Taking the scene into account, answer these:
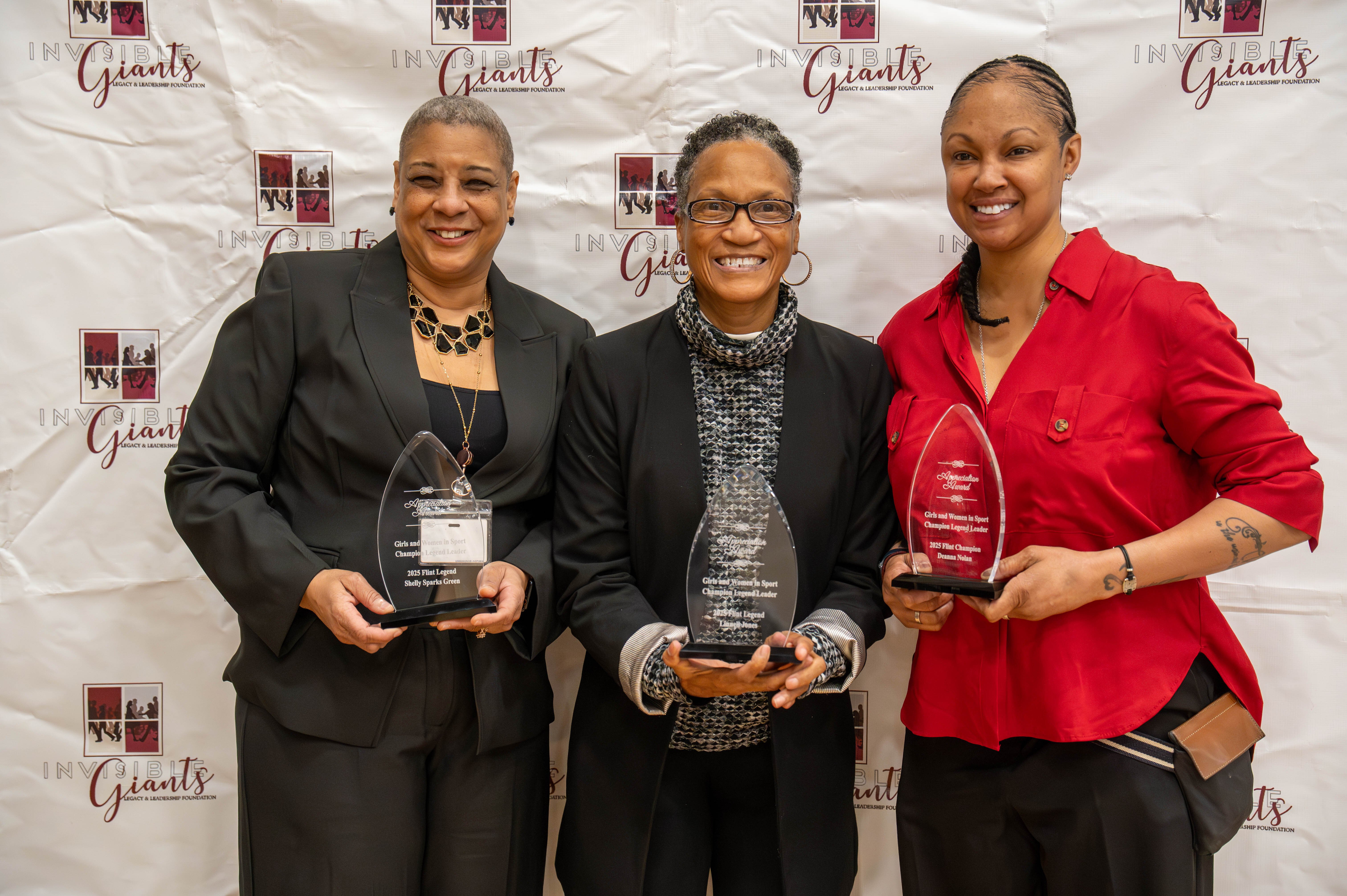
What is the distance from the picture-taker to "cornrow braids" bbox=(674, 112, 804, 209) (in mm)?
1611

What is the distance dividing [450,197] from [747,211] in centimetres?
59

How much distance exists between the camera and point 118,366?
7.28ft

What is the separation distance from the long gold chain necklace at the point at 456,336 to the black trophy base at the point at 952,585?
85 cm

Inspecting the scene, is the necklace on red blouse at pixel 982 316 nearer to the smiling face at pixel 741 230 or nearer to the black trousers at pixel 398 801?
the smiling face at pixel 741 230

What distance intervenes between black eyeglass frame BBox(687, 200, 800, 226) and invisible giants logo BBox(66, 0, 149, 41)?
1.64m

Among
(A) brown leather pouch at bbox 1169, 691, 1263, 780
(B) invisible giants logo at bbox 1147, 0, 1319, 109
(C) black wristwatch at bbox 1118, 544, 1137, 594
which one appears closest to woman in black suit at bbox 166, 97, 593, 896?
(C) black wristwatch at bbox 1118, 544, 1137, 594

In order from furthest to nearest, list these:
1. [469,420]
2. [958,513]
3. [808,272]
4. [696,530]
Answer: [808,272] → [469,420] → [696,530] → [958,513]

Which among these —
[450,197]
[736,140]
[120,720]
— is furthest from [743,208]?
[120,720]

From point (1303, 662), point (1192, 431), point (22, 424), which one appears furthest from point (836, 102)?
point (22, 424)

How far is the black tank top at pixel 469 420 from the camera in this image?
1.64 metres

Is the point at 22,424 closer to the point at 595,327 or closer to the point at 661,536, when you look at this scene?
the point at 595,327

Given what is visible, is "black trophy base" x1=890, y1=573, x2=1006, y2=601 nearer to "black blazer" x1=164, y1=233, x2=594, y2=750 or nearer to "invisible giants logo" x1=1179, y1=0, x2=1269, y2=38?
"black blazer" x1=164, y1=233, x2=594, y2=750

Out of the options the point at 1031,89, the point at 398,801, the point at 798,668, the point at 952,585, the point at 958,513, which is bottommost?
the point at 398,801

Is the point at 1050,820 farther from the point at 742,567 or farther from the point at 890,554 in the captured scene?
the point at 742,567
